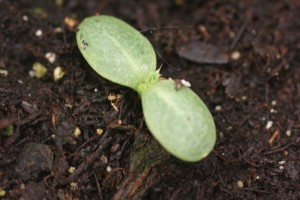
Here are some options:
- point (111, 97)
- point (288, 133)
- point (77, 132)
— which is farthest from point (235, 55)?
point (77, 132)

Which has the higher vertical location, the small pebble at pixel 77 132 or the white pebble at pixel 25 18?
the white pebble at pixel 25 18

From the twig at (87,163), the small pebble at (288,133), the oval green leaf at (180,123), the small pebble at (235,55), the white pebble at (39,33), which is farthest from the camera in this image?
the small pebble at (235,55)

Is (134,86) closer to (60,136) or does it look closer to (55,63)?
(60,136)

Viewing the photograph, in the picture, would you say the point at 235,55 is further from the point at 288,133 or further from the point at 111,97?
the point at 111,97

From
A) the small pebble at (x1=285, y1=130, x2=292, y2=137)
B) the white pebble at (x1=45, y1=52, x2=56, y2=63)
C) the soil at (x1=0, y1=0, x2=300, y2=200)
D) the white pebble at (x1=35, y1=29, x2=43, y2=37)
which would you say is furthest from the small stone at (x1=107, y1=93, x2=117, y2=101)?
the small pebble at (x1=285, y1=130, x2=292, y2=137)

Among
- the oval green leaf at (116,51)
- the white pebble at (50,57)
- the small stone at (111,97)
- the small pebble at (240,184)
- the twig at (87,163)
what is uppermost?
the oval green leaf at (116,51)

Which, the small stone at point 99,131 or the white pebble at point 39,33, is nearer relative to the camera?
the small stone at point 99,131

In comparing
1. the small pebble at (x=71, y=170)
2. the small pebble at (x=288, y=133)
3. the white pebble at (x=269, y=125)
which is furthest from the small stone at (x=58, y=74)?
the small pebble at (x=288, y=133)

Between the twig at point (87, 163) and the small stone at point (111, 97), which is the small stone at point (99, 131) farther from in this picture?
the small stone at point (111, 97)
